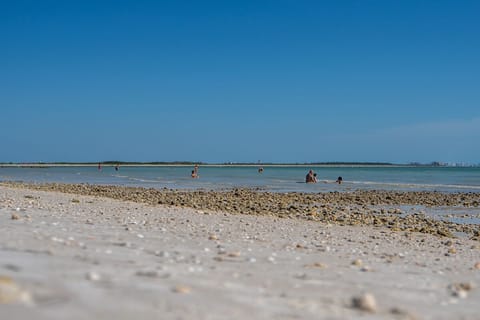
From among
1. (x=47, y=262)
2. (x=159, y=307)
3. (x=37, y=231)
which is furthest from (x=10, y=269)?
(x=37, y=231)

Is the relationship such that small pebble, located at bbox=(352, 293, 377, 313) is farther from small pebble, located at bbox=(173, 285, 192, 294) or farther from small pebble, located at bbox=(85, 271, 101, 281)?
small pebble, located at bbox=(85, 271, 101, 281)

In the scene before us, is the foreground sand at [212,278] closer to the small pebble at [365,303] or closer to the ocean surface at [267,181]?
the small pebble at [365,303]

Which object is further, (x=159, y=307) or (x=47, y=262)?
(x=47, y=262)

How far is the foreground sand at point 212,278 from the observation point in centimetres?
375

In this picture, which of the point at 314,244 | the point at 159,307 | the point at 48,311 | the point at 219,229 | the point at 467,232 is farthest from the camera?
the point at 467,232

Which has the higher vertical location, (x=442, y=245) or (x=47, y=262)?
(x=47, y=262)

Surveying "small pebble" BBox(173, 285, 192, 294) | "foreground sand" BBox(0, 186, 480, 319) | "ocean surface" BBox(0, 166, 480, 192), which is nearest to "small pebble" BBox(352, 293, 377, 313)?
"foreground sand" BBox(0, 186, 480, 319)

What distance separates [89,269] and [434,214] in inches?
668

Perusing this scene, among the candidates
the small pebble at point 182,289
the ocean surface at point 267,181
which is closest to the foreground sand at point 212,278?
the small pebble at point 182,289

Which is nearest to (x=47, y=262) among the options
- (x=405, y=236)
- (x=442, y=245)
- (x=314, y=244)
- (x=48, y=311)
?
(x=48, y=311)

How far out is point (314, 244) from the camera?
28.0 feet

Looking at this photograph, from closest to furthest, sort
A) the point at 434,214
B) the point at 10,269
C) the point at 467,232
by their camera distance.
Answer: the point at 10,269
the point at 467,232
the point at 434,214

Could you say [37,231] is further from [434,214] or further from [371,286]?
[434,214]

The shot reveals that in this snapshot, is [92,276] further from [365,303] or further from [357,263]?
[357,263]
